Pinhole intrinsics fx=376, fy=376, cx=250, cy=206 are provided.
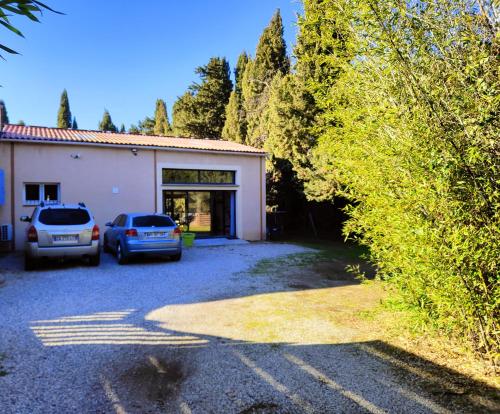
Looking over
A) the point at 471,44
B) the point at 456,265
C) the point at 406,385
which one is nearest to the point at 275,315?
the point at 406,385

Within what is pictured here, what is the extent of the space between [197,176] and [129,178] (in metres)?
3.00

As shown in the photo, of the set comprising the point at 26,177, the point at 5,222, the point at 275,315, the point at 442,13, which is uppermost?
the point at 442,13

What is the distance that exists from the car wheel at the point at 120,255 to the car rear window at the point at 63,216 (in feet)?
4.47

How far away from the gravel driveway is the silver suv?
2.57 meters

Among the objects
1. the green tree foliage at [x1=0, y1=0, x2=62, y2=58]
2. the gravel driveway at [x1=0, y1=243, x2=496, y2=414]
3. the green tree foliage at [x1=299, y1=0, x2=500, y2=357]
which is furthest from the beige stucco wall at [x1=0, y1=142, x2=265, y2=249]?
the green tree foliage at [x1=0, y1=0, x2=62, y2=58]

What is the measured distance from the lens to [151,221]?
11.0 m

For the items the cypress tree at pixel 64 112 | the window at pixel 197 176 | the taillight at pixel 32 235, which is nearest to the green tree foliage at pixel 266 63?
the window at pixel 197 176

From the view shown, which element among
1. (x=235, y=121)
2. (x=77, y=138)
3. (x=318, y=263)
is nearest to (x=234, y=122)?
(x=235, y=121)

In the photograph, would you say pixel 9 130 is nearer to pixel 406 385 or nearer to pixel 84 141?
pixel 84 141

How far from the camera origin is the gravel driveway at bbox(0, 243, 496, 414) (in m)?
3.28

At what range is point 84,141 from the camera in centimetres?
1415

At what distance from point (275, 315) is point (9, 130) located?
1402cm

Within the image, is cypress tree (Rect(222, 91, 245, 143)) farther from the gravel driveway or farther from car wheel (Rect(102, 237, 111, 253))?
the gravel driveway

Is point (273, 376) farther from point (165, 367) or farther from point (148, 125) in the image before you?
point (148, 125)
